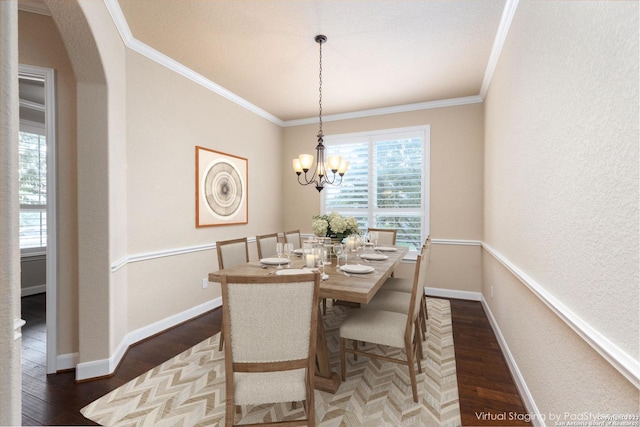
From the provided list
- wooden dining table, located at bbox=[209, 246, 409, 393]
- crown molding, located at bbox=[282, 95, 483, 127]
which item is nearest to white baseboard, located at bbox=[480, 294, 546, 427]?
wooden dining table, located at bbox=[209, 246, 409, 393]

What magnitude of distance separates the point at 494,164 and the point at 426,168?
1.18 metres

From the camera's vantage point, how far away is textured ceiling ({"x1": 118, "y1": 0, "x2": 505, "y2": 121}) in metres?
2.16

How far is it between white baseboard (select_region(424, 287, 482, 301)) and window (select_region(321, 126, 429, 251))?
66 cm

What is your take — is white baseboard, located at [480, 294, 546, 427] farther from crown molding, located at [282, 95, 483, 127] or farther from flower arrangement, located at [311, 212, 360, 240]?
crown molding, located at [282, 95, 483, 127]

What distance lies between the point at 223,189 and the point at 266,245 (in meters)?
1.14

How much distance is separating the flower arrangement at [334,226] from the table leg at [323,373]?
0.89 meters

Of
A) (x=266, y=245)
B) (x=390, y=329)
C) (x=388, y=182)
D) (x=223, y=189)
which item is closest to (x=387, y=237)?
(x=388, y=182)

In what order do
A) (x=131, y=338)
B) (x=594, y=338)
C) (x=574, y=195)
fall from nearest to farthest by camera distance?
(x=594, y=338) < (x=574, y=195) < (x=131, y=338)

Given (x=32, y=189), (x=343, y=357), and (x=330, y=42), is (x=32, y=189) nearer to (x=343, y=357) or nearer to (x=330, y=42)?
(x=330, y=42)

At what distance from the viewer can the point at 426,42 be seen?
2604 mm

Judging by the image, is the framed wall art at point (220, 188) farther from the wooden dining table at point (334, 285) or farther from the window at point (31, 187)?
the window at point (31, 187)

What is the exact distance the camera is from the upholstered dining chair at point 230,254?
2.50 m

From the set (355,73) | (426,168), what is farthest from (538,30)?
(426,168)

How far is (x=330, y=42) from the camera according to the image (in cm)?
259
